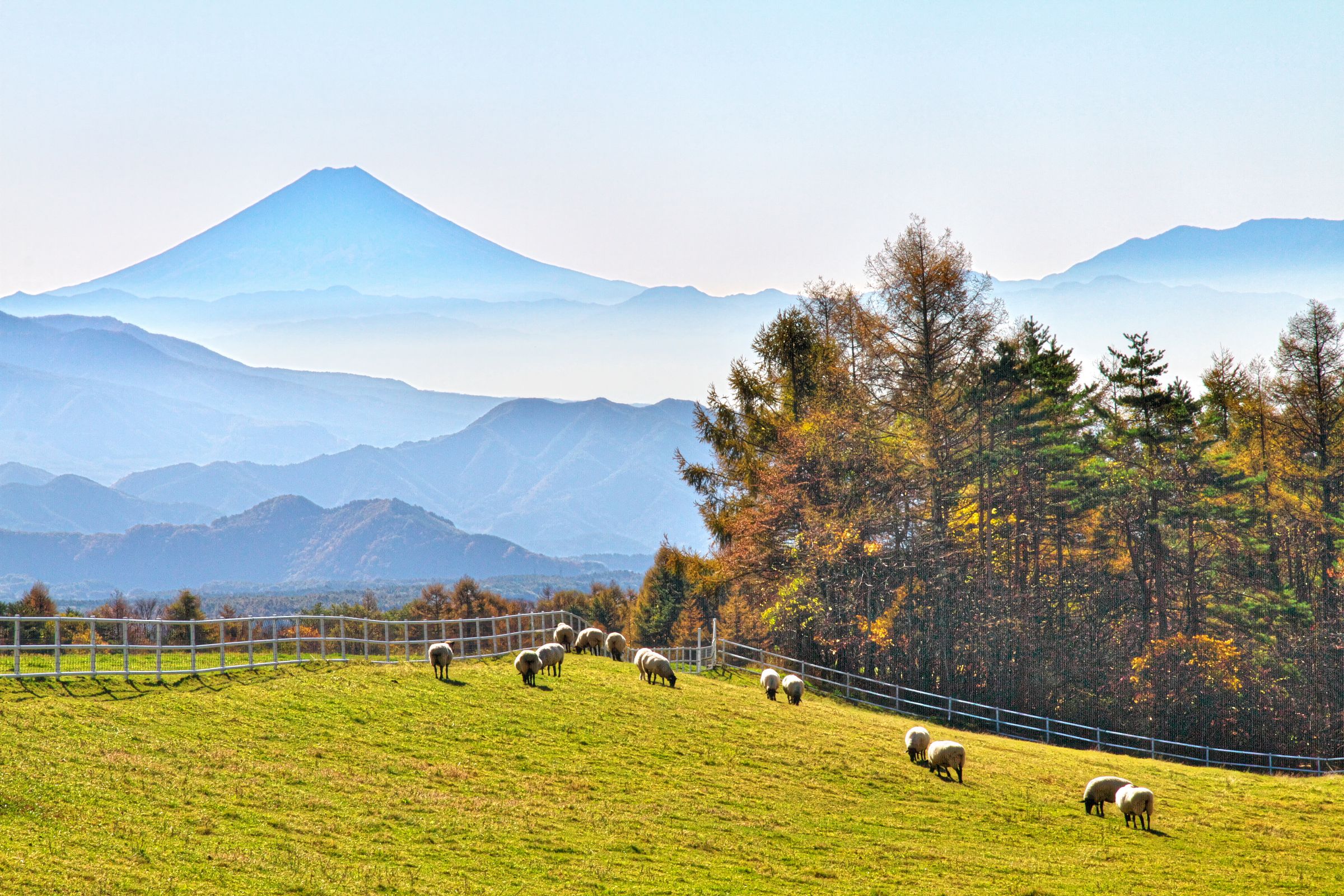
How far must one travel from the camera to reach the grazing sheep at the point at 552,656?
3017 centimetres

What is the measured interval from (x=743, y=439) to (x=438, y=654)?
80.9 ft

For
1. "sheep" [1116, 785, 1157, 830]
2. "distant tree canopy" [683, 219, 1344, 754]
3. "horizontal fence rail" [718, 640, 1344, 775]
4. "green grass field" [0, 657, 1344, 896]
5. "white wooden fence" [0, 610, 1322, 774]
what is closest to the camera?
"green grass field" [0, 657, 1344, 896]

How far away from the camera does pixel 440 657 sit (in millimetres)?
29375

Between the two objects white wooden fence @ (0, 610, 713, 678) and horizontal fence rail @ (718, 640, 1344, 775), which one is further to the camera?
horizontal fence rail @ (718, 640, 1344, 775)

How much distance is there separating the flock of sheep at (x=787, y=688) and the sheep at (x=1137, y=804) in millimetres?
11

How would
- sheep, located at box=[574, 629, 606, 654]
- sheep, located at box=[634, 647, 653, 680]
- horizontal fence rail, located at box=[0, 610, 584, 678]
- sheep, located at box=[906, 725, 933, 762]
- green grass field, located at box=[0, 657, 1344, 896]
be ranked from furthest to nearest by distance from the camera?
1. sheep, located at box=[574, 629, 606, 654]
2. sheep, located at box=[634, 647, 653, 680]
3. sheep, located at box=[906, 725, 933, 762]
4. horizontal fence rail, located at box=[0, 610, 584, 678]
5. green grass field, located at box=[0, 657, 1344, 896]

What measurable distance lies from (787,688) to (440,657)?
1007cm

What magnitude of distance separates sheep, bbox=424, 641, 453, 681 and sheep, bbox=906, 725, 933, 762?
11.4m

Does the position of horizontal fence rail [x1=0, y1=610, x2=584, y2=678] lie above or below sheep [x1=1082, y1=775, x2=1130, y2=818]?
above

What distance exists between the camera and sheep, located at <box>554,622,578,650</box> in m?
36.7

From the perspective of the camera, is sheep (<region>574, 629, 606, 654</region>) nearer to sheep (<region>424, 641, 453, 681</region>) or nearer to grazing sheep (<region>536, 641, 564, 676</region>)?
grazing sheep (<region>536, 641, 564, 676</region>)

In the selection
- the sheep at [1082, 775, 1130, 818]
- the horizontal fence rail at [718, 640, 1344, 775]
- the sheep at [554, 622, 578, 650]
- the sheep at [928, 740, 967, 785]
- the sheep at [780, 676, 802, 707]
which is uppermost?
the sheep at [554, 622, 578, 650]

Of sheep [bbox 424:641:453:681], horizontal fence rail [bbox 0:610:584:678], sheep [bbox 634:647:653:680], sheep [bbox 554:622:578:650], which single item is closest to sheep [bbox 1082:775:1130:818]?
sheep [bbox 634:647:653:680]

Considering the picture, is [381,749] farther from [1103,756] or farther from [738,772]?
[1103,756]
